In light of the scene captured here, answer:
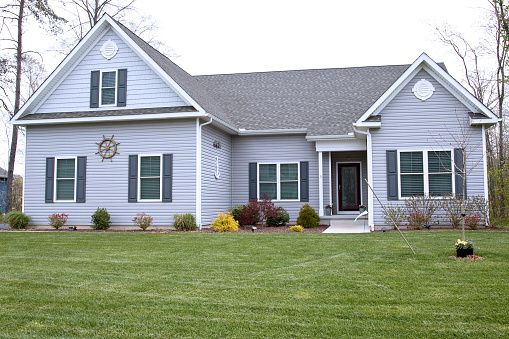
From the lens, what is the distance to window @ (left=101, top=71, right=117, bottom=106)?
15.2 metres

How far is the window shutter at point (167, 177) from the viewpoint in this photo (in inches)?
565

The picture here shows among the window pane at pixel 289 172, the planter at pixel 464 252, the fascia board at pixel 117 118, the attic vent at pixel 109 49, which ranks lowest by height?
the planter at pixel 464 252

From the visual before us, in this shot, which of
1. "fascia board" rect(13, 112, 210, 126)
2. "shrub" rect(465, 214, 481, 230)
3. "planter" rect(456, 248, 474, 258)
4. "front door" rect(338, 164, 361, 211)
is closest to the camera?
"planter" rect(456, 248, 474, 258)

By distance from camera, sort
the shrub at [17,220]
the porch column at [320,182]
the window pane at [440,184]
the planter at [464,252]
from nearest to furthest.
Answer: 1. the planter at [464,252]
2. the window pane at [440,184]
3. the shrub at [17,220]
4. the porch column at [320,182]

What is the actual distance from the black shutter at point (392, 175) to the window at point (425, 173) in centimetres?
17

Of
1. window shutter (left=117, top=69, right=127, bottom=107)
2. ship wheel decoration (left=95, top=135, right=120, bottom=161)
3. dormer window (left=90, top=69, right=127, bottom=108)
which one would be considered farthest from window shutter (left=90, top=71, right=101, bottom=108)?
ship wheel decoration (left=95, top=135, right=120, bottom=161)

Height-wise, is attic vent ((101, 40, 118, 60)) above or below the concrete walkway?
above

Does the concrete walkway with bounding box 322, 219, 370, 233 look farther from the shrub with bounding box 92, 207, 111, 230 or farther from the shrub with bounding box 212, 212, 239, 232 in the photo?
the shrub with bounding box 92, 207, 111, 230

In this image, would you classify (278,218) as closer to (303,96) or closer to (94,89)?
(303,96)

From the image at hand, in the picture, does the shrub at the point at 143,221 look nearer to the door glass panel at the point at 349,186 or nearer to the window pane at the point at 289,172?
the window pane at the point at 289,172

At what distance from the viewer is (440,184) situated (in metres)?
13.4

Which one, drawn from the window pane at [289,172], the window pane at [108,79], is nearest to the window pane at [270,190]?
the window pane at [289,172]

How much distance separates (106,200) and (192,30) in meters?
16.1

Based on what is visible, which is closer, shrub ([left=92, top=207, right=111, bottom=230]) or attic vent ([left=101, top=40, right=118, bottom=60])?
shrub ([left=92, top=207, right=111, bottom=230])
